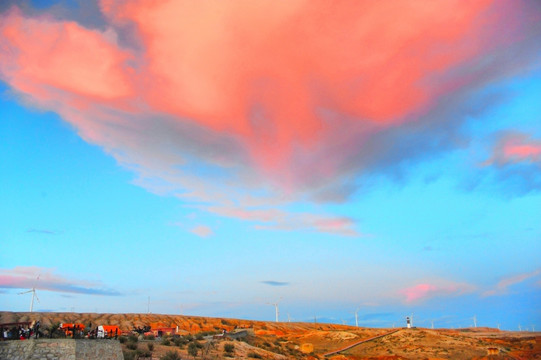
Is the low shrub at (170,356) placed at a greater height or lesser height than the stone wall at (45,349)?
lesser

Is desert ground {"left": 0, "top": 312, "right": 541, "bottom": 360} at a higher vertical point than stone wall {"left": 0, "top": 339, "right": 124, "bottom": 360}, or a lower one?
lower

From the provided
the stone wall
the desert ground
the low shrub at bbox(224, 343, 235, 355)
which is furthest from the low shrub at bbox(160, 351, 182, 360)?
the low shrub at bbox(224, 343, 235, 355)

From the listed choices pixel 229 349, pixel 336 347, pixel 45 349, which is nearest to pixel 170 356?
pixel 229 349

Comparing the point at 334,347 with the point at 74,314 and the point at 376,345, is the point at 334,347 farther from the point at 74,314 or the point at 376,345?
the point at 74,314

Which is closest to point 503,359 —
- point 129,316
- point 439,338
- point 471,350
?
point 471,350

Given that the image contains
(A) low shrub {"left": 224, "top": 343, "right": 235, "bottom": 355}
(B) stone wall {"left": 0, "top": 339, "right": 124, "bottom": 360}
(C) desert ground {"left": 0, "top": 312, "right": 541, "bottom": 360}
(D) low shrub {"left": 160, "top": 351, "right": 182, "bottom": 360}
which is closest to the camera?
(B) stone wall {"left": 0, "top": 339, "right": 124, "bottom": 360}

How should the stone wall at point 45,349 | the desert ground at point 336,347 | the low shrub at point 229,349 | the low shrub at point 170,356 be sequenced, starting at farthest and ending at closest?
the low shrub at point 229,349
the desert ground at point 336,347
the low shrub at point 170,356
the stone wall at point 45,349

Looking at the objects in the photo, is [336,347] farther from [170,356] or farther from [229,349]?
[170,356]

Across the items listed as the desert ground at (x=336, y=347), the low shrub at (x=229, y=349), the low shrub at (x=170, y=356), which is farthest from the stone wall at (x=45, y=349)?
the low shrub at (x=229, y=349)

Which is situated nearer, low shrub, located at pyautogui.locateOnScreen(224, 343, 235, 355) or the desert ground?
the desert ground

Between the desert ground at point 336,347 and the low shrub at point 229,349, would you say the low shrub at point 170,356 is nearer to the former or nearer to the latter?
the desert ground at point 336,347

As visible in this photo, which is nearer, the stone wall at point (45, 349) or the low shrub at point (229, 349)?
the stone wall at point (45, 349)

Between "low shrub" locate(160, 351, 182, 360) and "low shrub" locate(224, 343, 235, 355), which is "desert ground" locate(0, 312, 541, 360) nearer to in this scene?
"low shrub" locate(224, 343, 235, 355)

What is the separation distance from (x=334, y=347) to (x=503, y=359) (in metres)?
30.2
